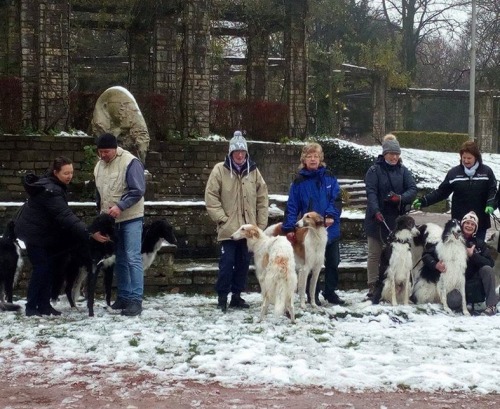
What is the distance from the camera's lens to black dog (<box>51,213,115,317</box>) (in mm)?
8977

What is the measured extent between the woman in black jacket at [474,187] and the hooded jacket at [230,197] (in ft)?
6.63

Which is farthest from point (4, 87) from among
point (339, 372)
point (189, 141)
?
point (339, 372)

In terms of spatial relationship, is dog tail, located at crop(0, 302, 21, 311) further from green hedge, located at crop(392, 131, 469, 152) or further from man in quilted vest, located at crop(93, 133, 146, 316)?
green hedge, located at crop(392, 131, 469, 152)

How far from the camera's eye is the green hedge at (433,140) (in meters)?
38.2

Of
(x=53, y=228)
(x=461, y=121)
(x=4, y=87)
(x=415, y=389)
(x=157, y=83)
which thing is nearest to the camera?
(x=415, y=389)

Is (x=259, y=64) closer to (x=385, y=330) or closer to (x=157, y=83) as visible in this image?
(x=157, y=83)

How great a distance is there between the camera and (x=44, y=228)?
359 inches

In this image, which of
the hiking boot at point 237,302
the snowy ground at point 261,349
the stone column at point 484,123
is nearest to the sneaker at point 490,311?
the snowy ground at point 261,349

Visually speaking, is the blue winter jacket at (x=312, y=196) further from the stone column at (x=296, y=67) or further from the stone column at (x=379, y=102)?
the stone column at (x=379, y=102)

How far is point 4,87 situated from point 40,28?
168cm

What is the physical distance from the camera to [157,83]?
22.1 m

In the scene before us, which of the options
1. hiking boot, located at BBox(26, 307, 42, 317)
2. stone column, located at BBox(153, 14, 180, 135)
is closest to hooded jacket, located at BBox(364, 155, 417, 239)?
hiking boot, located at BBox(26, 307, 42, 317)

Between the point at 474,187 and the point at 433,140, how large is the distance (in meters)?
29.3

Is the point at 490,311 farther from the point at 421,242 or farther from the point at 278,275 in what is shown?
the point at 278,275
